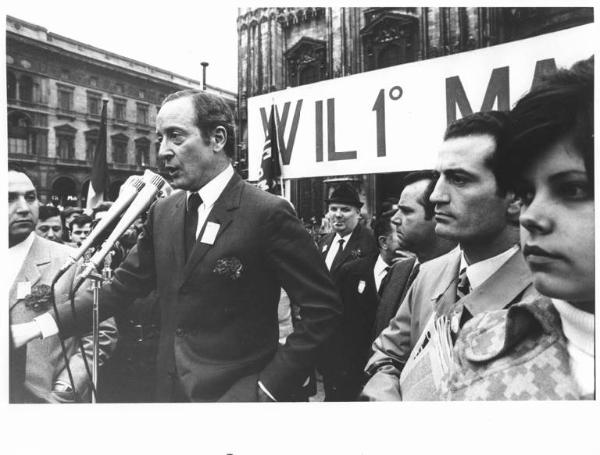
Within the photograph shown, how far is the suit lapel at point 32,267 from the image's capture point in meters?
1.87

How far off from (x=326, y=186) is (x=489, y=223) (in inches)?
33.3

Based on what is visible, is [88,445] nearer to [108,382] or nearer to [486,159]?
[108,382]

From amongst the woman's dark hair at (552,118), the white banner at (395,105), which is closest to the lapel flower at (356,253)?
the white banner at (395,105)

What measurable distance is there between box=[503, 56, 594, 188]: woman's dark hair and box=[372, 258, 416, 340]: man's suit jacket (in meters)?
0.58

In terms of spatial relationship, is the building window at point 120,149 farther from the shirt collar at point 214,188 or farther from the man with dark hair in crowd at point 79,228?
the shirt collar at point 214,188

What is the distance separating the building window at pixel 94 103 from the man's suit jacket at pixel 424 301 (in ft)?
4.72

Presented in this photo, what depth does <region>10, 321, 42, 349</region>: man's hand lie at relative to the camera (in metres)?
1.85

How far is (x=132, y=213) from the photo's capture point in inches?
67.7

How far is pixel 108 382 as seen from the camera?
1858 mm

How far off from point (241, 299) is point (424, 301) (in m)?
0.57

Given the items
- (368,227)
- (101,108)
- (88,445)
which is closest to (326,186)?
(368,227)

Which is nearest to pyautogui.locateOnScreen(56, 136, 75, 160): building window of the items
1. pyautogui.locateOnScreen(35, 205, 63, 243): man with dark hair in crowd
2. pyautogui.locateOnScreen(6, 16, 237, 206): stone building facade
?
pyautogui.locateOnScreen(6, 16, 237, 206): stone building facade

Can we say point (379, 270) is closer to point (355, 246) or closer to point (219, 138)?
point (355, 246)

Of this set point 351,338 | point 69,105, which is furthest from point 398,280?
point 69,105
